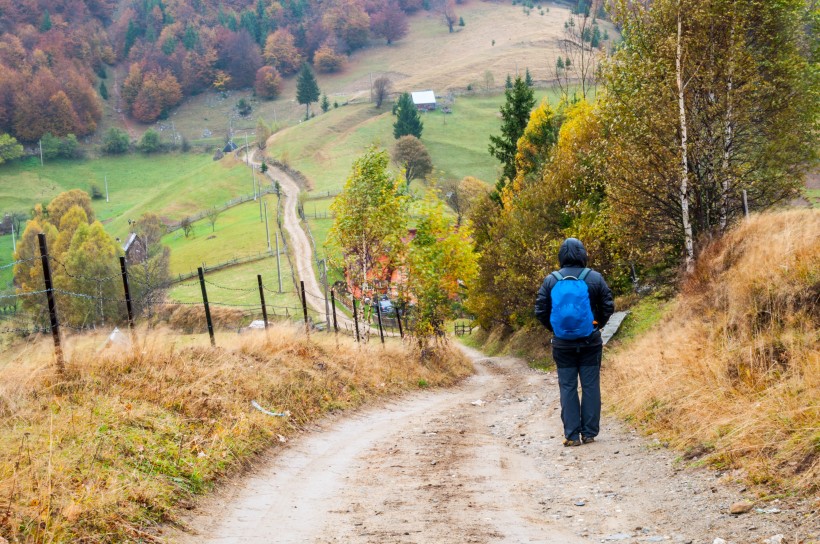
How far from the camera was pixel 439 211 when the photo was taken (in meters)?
28.4

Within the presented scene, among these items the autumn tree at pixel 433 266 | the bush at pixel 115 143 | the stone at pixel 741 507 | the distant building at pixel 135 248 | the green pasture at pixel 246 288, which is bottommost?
the green pasture at pixel 246 288

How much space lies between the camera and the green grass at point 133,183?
11900cm

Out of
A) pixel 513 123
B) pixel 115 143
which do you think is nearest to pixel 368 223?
pixel 513 123

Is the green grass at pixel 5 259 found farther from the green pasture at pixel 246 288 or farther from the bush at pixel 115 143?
the bush at pixel 115 143

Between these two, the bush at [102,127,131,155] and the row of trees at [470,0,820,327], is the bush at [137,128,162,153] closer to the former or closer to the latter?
the bush at [102,127,131,155]

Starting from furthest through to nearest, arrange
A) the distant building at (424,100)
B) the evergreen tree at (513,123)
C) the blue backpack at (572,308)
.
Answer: the distant building at (424,100)
the evergreen tree at (513,123)
the blue backpack at (572,308)

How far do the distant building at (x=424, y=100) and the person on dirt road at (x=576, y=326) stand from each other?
149 m

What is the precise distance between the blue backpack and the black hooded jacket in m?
0.09

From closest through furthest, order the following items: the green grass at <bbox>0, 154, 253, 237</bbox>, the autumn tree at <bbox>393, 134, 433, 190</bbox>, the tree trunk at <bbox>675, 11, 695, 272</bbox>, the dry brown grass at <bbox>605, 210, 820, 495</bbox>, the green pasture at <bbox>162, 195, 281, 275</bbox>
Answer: the dry brown grass at <bbox>605, 210, 820, 495</bbox>, the tree trunk at <bbox>675, 11, 695, 272</bbox>, the green pasture at <bbox>162, 195, 281, 275</bbox>, the autumn tree at <bbox>393, 134, 433, 190</bbox>, the green grass at <bbox>0, 154, 253, 237</bbox>

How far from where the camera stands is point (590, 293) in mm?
8648

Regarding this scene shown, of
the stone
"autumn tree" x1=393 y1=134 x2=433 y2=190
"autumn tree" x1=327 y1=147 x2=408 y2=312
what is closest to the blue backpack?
the stone

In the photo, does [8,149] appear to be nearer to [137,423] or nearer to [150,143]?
[150,143]

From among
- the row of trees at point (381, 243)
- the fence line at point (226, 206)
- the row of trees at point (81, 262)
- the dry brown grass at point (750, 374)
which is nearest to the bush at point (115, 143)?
the row of trees at point (81, 262)

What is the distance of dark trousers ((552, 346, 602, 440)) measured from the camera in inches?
345
